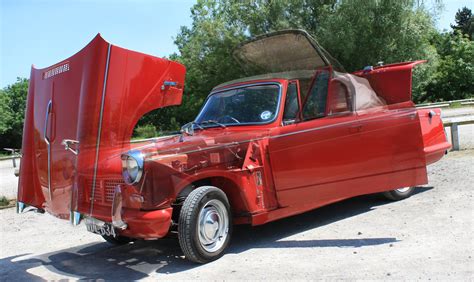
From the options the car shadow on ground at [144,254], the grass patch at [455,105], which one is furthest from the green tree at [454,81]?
the car shadow on ground at [144,254]

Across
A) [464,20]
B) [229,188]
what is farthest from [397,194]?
[464,20]

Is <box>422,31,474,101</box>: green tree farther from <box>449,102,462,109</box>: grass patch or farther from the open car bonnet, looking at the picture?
the open car bonnet

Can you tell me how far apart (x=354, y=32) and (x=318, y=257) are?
1772 cm

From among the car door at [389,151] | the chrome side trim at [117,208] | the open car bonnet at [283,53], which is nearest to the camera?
the chrome side trim at [117,208]

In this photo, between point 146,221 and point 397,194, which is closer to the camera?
point 146,221

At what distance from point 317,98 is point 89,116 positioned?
2900 millimetres

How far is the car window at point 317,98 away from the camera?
5.68m

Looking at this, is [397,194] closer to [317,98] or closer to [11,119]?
[317,98]

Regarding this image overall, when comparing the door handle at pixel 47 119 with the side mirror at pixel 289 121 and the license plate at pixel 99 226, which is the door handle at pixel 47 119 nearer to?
the license plate at pixel 99 226

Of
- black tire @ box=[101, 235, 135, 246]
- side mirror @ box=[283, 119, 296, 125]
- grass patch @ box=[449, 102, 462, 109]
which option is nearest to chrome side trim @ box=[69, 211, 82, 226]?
black tire @ box=[101, 235, 135, 246]

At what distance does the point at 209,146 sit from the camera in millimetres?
4785

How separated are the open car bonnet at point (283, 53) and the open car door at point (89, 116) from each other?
1646mm

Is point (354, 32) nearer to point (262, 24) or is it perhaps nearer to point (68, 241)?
point (262, 24)

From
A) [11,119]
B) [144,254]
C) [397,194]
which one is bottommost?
[144,254]
